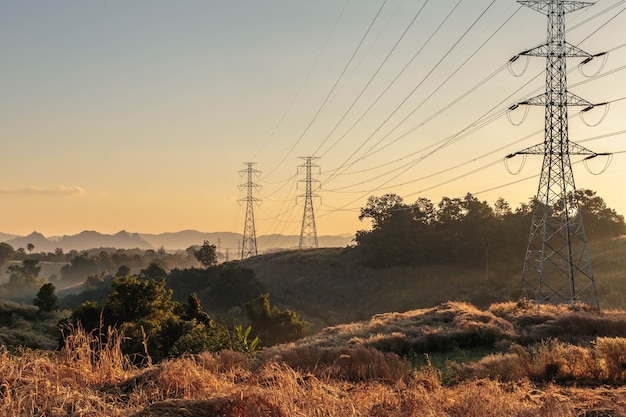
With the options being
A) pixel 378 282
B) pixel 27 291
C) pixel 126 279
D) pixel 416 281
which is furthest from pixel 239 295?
pixel 27 291

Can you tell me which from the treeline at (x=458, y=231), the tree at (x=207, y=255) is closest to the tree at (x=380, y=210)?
the treeline at (x=458, y=231)

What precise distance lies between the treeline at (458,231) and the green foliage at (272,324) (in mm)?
38925

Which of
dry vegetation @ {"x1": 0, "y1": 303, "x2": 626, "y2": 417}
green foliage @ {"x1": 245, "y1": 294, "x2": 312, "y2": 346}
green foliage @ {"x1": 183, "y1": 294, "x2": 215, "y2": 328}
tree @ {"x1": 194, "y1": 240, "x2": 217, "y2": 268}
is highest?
tree @ {"x1": 194, "y1": 240, "x2": 217, "y2": 268}

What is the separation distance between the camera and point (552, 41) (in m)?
43.1

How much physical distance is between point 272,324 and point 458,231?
4720cm

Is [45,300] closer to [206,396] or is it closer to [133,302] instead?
[133,302]

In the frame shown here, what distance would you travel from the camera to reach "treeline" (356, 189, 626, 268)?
86.8m

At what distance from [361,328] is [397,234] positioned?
213 ft

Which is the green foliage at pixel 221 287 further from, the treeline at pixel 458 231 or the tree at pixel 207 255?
the tree at pixel 207 255

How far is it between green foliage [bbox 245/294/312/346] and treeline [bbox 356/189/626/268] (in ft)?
128

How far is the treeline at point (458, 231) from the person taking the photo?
86.8 metres

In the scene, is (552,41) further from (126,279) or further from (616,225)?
(616,225)

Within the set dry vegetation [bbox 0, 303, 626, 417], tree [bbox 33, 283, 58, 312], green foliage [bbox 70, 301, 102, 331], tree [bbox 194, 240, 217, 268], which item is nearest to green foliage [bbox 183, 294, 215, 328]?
green foliage [bbox 70, 301, 102, 331]

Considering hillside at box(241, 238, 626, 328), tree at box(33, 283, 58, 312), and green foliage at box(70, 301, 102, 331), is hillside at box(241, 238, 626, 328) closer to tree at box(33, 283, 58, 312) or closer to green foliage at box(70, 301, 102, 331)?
tree at box(33, 283, 58, 312)
